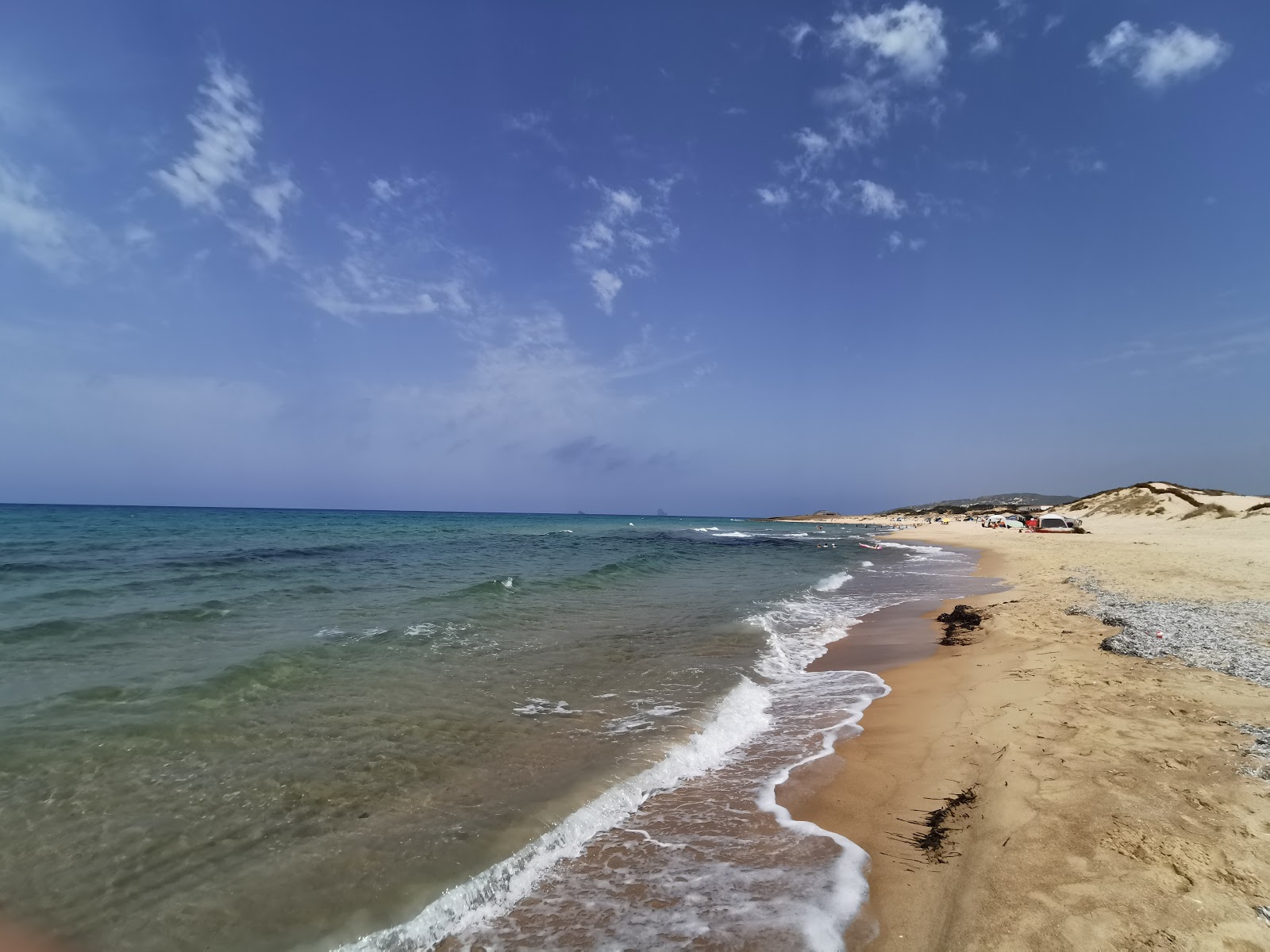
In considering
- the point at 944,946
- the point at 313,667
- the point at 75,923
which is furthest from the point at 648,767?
the point at 313,667

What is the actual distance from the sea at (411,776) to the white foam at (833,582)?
19.5 feet

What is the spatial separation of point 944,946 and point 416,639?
364 inches

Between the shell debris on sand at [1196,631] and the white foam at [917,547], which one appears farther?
the white foam at [917,547]

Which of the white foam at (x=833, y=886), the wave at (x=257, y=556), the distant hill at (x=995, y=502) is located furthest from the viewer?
the distant hill at (x=995, y=502)

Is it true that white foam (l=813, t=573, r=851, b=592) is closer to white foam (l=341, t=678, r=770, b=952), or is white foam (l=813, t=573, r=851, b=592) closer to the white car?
white foam (l=341, t=678, r=770, b=952)

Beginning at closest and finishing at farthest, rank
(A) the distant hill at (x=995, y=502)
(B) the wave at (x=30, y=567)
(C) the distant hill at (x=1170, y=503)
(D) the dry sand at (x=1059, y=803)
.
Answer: (D) the dry sand at (x=1059, y=803), (B) the wave at (x=30, y=567), (C) the distant hill at (x=1170, y=503), (A) the distant hill at (x=995, y=502)

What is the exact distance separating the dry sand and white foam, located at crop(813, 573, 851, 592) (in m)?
9.81

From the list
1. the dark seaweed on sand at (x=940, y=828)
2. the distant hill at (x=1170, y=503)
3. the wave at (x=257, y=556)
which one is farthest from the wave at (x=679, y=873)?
the distant hill at (x=1170, y=503)

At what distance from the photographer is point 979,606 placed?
13.5 meters

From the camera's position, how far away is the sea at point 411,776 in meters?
3.53

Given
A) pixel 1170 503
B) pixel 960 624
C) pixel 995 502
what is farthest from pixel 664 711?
pixel 995 502

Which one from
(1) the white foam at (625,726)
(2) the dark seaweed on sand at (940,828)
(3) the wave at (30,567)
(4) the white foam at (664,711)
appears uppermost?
(3) the wave at (30,567)

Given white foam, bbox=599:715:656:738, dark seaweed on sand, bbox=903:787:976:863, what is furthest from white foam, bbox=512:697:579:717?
dark seaweed on sand, bbox=903:787:976:863

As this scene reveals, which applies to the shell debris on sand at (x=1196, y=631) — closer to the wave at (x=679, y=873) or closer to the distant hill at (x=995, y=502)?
the wave at (x=679, y=873)
